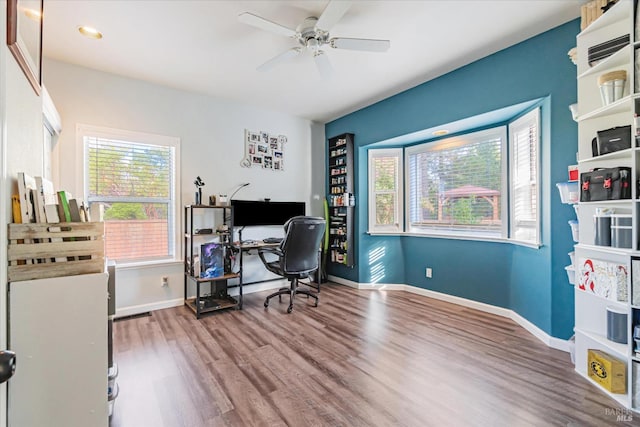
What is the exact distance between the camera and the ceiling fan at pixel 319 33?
6.29 feet

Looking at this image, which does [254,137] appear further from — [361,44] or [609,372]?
[609,372]

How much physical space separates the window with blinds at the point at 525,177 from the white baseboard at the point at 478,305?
80 centimetres

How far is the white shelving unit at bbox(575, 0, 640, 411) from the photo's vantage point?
5.53 ft

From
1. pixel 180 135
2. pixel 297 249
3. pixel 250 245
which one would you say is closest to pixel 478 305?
pixel 297 249

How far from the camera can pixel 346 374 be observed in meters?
2.00

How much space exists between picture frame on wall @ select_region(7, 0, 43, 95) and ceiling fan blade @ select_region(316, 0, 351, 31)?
1.57 meters

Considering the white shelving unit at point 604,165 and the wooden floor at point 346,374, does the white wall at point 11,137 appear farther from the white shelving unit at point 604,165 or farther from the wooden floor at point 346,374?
the white shelving unit at point 604,165

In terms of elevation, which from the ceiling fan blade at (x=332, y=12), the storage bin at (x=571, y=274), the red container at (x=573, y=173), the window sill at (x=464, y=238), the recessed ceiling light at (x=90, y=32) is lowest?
the storage bin at (x=571, y=274)

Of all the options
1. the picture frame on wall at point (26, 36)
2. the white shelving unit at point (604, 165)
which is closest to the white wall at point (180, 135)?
the picture frame on wall at point (26, 36)

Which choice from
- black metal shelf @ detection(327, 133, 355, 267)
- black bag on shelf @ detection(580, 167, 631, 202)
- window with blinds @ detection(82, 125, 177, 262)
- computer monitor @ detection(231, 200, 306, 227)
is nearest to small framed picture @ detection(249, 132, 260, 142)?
computer monitor @ detection(231, 200, 306, 227)

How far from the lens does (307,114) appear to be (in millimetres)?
4523

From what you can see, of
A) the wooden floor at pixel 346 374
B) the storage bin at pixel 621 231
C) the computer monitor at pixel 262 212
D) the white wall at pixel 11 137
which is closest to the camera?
the white wall at pixel 11 137

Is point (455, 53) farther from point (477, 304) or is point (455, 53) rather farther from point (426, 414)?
point (426, 414)

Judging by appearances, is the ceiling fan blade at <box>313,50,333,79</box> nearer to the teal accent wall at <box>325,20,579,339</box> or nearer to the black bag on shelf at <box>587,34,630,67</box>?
the teal accent wall at <box>325,20,579,339</box>
